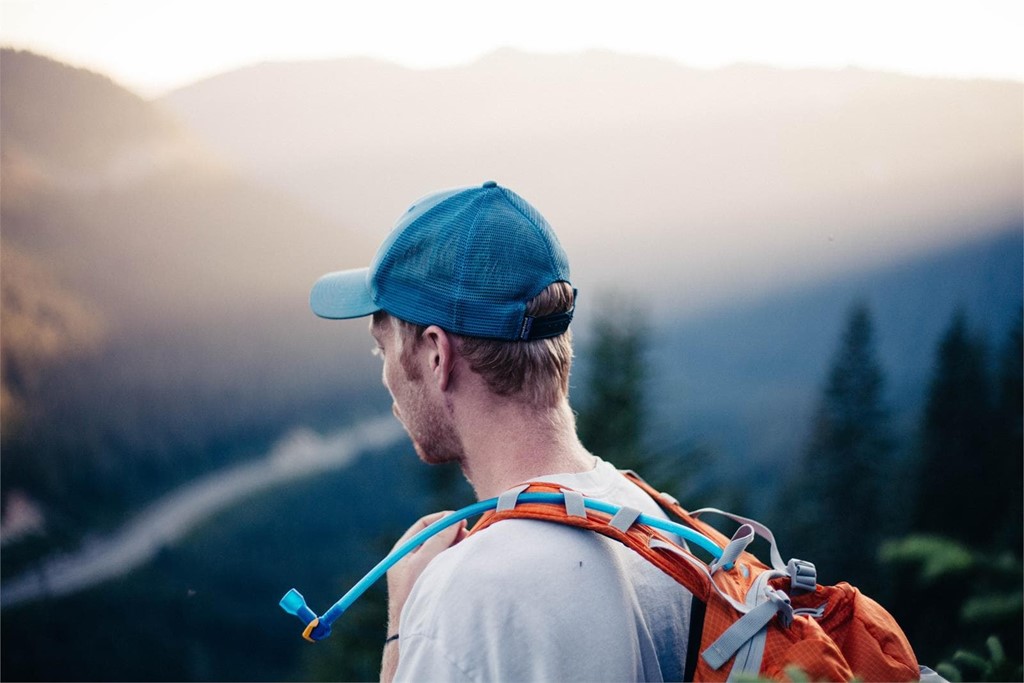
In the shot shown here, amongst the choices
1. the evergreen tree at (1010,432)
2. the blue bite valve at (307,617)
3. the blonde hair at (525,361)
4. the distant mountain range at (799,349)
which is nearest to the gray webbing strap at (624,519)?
the blonde hair at (525,361)

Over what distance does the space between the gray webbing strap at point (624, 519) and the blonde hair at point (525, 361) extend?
0.99 ft

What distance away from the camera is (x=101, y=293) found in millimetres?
3652

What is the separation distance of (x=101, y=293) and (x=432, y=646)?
10.2 ft

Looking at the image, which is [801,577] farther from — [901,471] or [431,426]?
[901,471]

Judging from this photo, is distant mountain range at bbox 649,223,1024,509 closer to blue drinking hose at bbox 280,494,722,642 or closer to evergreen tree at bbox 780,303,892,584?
evergreen tree at bbox 780,303,892,584

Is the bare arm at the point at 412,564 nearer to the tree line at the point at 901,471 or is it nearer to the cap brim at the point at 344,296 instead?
the cap brim at the point at 344,296

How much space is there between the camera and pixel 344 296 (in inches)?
69.3

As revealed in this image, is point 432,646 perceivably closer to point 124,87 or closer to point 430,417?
point 430,417

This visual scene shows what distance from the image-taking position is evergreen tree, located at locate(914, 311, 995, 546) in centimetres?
450

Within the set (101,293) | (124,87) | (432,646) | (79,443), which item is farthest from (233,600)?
(432,646)

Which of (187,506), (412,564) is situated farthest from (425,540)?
(187,506)

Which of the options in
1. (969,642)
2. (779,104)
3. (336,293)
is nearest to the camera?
(336,293)

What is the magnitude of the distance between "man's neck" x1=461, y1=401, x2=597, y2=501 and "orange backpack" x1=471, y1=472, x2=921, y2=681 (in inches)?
5.3

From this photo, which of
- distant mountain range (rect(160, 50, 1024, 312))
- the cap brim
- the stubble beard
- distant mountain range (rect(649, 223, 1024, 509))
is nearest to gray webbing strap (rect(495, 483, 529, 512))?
the stubble beard
